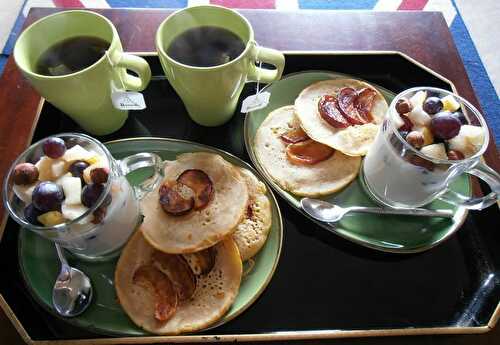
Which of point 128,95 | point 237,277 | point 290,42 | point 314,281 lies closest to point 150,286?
point 237,277

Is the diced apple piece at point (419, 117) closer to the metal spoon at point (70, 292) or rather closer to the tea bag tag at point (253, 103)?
the tea bag tag at point (253, 103)

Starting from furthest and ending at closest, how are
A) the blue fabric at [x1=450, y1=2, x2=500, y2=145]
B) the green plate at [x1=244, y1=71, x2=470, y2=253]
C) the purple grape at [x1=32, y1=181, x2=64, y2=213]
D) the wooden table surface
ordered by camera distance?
the blue fabric at [x1=450, y1=2, x2=500, y2=145] < the wooden table surface < the green plate at [x1=244, y1=71, x2=470, y2=253] < the purple grape at [x1=32, y1=181, x2=64, y2=213]

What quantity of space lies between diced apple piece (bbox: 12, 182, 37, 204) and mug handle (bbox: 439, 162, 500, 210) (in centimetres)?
96

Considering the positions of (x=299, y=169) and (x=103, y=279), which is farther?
(x=299, y=169)

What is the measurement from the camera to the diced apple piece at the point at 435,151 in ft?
2.94

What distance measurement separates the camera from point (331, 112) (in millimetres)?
1151

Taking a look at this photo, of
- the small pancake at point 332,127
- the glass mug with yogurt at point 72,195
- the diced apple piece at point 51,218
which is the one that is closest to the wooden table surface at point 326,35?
the small pancake at point 332,127

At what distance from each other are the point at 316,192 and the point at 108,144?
568 millimetres

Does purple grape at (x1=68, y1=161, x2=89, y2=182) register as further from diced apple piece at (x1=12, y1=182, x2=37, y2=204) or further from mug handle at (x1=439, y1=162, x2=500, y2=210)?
mug handle at (x1=439, y1=162, x2=500, y2=210)

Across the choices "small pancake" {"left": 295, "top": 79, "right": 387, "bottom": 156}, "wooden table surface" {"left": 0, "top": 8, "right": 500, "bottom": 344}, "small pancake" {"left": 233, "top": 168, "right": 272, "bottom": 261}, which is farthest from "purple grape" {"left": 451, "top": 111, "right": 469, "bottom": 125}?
"small pancake" {"left": 233, "top": 168, "right": 272, "bottom": 261}

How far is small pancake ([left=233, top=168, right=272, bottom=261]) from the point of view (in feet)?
3.13

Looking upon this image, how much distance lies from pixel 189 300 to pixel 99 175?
331 millimetres

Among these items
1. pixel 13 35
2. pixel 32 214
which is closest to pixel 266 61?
pixel 32 214

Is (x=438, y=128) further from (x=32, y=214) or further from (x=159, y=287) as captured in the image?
(x=32, y=214)
